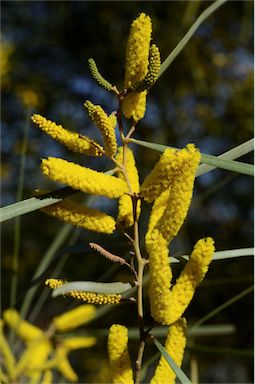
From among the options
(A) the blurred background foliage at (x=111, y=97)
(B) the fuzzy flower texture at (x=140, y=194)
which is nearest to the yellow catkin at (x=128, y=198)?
(B) the fuzzy flower texture at (x=140, y=194)

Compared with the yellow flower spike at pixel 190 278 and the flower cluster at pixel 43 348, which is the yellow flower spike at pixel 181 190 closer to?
the yellow flower spike at pixel 190 278

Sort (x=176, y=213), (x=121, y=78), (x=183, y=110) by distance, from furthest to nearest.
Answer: (x=183, y=110), (x=121, y=78), (x=176, y=213)

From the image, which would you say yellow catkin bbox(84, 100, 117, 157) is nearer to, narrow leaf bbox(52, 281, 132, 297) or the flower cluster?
narrow leaf bbox(52, 281, 132, 297)

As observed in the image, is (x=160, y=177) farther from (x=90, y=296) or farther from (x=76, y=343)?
(x=76, y=343)

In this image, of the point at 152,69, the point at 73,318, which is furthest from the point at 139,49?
the point at 73,318

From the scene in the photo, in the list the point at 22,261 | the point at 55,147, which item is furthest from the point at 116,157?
the point at 22,261

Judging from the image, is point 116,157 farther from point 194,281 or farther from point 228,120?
point 228,120
